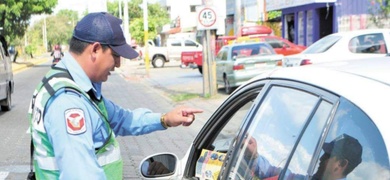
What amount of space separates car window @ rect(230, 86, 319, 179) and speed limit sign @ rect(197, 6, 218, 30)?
14929 mm

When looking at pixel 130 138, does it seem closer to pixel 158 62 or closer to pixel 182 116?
pixel 182 116

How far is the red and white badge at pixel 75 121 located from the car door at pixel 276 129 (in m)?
0.80

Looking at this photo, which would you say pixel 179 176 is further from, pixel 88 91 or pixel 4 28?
pixel 4 28

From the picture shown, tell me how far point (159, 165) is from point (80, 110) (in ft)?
4.32

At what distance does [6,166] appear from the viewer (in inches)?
368

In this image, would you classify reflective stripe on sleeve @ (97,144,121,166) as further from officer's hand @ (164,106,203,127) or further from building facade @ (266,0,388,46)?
building facade @ (266,0,388,46)

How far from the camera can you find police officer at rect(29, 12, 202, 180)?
2777 millimetres

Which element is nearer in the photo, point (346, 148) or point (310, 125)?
point (346, 148)

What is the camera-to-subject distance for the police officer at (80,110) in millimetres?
2777

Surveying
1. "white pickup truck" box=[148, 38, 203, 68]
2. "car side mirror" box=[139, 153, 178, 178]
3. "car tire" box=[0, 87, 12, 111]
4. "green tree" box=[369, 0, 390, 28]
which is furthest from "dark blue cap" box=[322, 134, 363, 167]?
"white pickup truck" box=[148, 38, 203, 68]

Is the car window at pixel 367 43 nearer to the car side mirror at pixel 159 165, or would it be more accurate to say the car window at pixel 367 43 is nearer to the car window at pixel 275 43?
the car window at pixel 275 43

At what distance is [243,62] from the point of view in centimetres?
1955

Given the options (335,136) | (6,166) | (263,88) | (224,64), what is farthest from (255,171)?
(224,64)

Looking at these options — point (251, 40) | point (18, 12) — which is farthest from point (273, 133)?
point (18, 12)
